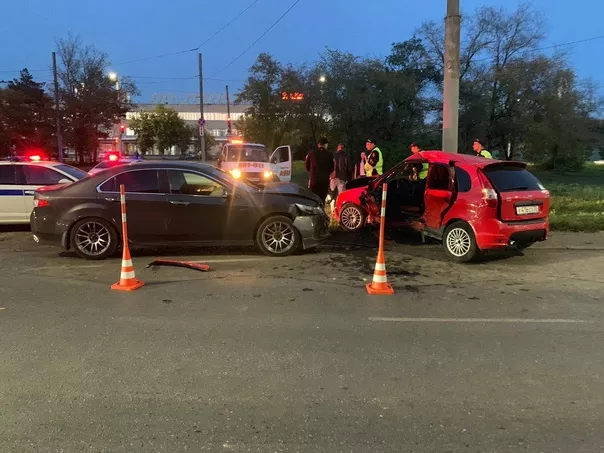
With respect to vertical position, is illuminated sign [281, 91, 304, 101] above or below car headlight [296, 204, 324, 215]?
above

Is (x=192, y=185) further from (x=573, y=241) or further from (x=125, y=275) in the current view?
(x=573, y=241)

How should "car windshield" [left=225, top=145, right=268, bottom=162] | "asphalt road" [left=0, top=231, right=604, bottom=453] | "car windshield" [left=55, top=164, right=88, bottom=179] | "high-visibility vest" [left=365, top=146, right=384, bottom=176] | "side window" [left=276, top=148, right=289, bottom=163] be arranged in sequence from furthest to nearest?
"side window" [left=276, top=148, right=289, bottom=163]
"car windshield" [left=225, top=145, right=268, bottom=162]
"high-visibility vest" [left=365, top=146, right=384, bottom=176]
"car windshield" [left=55, top=164, right=88, bottom=179]
"asphalt road" [left=0, top=231, right=604, bottom=453]

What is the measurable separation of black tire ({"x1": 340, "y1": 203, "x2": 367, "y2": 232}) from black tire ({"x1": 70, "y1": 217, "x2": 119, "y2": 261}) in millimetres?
4541

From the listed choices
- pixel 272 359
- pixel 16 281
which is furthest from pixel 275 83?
pixel 272 359

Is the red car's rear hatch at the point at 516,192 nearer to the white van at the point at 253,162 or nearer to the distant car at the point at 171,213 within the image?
the distant car at the point at 171,213

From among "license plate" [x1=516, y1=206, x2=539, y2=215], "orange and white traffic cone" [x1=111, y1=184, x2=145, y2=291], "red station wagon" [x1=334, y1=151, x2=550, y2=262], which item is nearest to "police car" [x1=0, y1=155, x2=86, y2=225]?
"orange and white traffic cone" [x1=111, y1=184, x2=145, y2=291]

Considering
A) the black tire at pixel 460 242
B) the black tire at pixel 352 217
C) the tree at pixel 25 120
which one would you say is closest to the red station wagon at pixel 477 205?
the black tire at pixel 460 242

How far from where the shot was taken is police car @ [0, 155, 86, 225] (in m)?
10.4

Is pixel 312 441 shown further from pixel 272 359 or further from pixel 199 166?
pixel 199 166

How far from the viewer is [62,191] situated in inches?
320

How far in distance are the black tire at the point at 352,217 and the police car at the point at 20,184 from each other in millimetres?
5708

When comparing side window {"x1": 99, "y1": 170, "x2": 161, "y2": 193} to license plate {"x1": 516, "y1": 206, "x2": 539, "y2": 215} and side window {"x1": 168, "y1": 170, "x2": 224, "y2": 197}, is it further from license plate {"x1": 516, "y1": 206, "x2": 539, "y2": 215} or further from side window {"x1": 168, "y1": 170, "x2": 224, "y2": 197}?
license plate {"x1": 516, "y1": 206, "x2": 539, "y2": 215}

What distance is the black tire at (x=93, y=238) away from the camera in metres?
8.02

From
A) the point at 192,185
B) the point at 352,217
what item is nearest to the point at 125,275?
the point at 192,185
